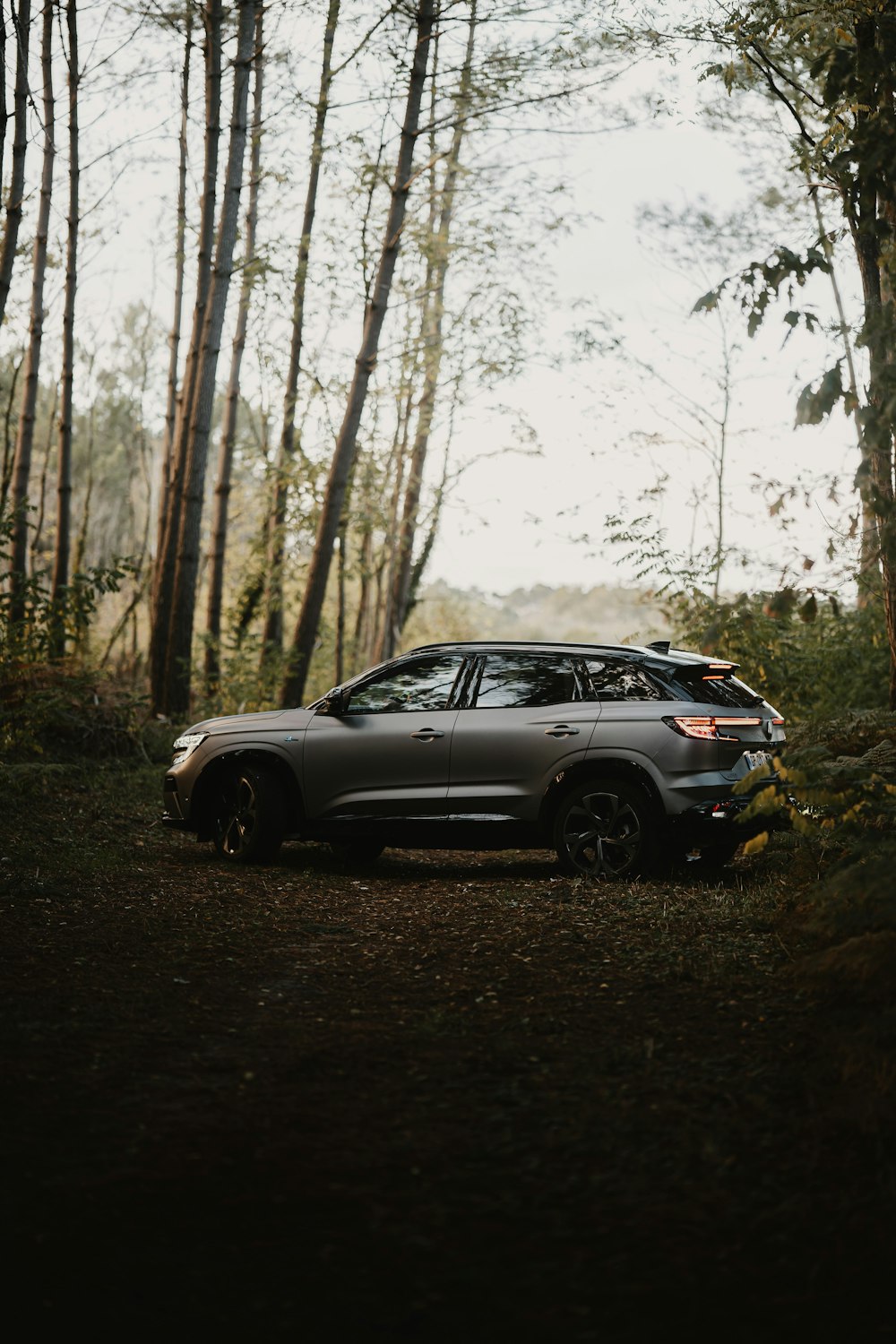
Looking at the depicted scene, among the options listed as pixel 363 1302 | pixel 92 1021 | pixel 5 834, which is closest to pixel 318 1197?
pixel 363 1302

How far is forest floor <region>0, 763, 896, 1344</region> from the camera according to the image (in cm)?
284

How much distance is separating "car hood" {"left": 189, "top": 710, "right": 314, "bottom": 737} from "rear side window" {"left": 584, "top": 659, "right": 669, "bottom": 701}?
2.07m

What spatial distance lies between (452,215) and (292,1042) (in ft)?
68.2

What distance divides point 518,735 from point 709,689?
1.29m

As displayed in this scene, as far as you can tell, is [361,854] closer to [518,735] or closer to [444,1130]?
[518,735]

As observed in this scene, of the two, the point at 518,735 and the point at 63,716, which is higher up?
the point at 518,735

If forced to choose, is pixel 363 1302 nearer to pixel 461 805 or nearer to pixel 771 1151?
pixel 771 1151

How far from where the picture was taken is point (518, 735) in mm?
8500

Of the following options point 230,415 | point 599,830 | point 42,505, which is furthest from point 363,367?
point 599,830

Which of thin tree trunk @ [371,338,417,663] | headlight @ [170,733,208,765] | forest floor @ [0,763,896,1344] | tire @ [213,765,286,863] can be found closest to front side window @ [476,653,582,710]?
tire @ [213,765,286,863]

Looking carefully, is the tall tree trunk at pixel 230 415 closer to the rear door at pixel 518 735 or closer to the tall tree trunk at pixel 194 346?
the tall tree trunk at pixel 194 346

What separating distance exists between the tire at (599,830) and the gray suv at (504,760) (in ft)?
0.03

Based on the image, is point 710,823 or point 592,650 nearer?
point 710,823

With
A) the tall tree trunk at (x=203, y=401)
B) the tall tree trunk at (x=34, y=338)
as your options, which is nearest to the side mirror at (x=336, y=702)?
the tall tree trunk at (x=203, y=401)
